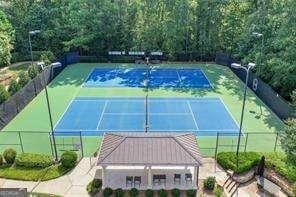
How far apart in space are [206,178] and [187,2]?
31.4 metres

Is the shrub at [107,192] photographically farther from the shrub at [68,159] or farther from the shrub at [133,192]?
the shrub at [68,159]

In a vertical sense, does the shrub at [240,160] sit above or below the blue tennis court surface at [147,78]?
below

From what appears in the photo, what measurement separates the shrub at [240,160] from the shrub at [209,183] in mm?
2378

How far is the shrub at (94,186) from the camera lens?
25.6 meters

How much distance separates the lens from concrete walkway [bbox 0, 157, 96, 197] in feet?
84.3

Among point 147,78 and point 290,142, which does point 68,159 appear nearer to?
point 290,142

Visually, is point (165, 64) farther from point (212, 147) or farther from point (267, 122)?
point (212, 147)

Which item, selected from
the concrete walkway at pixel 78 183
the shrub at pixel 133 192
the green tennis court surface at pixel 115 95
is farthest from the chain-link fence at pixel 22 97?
the shrub at pixel 133 192

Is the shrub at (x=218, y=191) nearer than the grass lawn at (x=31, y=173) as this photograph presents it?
Yes

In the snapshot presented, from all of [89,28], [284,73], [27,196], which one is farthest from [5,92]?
[284,73]

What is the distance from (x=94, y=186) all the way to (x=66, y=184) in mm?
1971

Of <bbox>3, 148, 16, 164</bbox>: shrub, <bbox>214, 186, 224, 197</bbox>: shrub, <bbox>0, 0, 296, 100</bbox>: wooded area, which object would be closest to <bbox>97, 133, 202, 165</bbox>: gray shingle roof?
<bbox>214, 186, 224, 197</bbox>: shrub

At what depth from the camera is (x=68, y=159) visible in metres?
27.8

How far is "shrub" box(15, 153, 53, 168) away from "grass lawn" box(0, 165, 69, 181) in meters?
0.27
